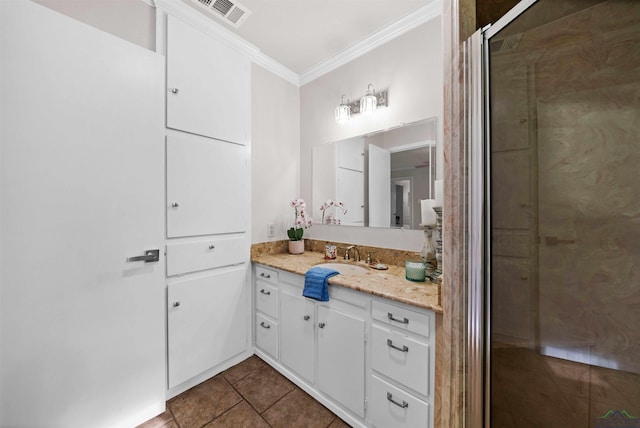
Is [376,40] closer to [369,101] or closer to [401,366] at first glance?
[369,101]

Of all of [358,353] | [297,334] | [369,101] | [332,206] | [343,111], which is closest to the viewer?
[358,353]

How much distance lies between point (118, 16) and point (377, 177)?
2.01m

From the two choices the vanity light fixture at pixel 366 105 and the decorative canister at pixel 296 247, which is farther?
the decorative canister at pixel 296 247

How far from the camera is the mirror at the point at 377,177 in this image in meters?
1.71

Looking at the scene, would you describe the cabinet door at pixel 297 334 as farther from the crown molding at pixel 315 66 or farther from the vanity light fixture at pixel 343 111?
the crown molding at pixel 315 66

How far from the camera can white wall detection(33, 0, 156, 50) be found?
1302mm

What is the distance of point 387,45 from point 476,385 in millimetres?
2237

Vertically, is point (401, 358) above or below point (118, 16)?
below

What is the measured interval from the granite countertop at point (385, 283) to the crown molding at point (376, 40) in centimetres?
179

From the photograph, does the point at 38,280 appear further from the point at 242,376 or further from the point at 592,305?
the point at 592,305

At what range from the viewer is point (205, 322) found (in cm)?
173

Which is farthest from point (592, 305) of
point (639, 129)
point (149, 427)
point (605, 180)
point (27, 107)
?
point (27, 107)

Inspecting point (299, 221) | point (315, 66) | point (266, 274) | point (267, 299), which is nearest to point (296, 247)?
point (299, 221)

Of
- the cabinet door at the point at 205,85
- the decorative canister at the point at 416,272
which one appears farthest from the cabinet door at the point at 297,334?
the cabinet door at the point at 205,85
